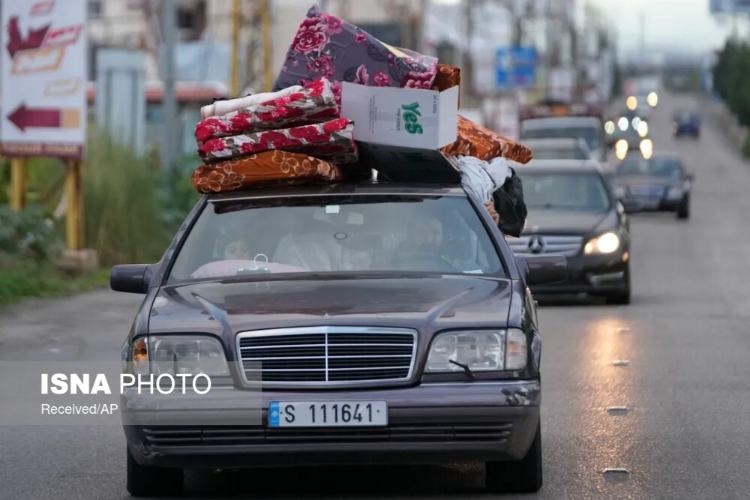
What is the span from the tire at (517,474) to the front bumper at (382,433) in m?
0.46

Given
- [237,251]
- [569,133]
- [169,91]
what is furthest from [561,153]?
[237,251]

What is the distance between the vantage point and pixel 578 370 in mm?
13109

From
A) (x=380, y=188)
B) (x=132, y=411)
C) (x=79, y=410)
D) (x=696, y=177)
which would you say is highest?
(x=380, y=188)

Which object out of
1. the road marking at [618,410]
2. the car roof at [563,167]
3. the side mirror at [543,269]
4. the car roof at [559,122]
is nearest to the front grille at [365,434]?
the side mirror at [543,269]

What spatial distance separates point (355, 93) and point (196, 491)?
2.43m

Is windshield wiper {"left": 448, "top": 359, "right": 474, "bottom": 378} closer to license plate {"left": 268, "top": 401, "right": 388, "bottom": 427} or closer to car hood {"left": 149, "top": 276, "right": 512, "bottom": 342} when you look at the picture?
car hood {"left": 149, "top": 276, "right": 512, "bottom": 342}

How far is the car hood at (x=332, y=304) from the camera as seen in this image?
7426 millimetres

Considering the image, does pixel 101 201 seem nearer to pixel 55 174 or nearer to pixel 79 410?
pixel 55 174

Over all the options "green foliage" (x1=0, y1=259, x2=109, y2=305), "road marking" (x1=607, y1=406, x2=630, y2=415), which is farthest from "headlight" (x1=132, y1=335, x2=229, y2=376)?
"green foliage" (x1=0, y1=259, x2=109, y2=305)

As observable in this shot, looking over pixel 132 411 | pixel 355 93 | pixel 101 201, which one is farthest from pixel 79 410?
pixel 101 201

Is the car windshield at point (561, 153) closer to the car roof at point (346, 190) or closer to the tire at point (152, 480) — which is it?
the car roof at point (346, 190)

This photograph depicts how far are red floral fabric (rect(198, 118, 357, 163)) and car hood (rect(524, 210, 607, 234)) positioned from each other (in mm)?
9983

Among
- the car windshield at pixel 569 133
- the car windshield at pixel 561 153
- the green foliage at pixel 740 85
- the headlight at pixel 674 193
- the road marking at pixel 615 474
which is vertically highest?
the road marking at pixel 615 474

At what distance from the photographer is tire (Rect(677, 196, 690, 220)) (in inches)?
1584
